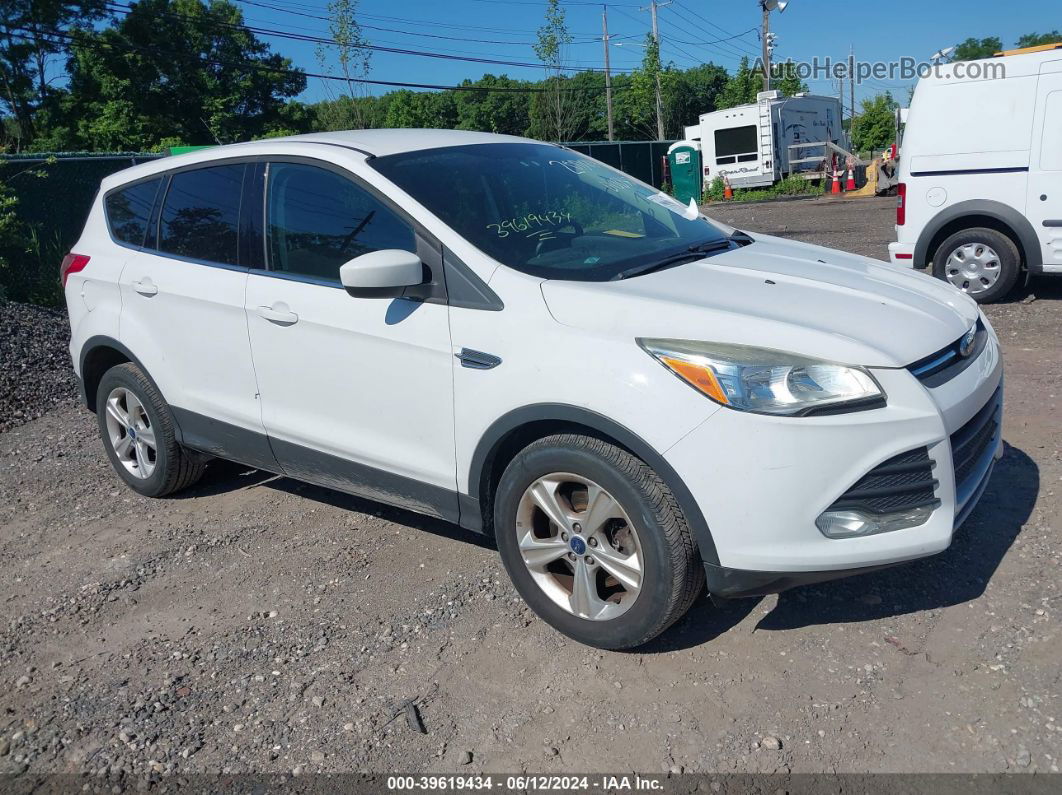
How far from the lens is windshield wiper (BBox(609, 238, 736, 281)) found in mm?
3459

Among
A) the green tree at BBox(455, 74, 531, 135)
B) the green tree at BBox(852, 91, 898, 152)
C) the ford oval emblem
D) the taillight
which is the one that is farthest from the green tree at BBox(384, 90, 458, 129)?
the ford oval emblem

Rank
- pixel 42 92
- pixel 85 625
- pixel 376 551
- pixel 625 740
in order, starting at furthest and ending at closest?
1. pixel 42 92
2. pixel 376 551
3. pixel 85 625
4. pixel 625 740

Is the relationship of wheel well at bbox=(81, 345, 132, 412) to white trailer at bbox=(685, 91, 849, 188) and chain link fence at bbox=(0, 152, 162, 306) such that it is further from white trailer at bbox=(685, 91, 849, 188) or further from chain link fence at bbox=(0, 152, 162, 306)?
white trailer at bbox=(685, 91, 849, 188)

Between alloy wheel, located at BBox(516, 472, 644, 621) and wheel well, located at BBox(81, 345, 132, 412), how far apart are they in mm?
2859

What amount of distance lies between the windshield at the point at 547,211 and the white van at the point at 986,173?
199 inches

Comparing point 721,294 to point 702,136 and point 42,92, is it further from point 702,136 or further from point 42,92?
point 42,92

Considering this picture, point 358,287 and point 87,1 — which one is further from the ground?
point 87,1

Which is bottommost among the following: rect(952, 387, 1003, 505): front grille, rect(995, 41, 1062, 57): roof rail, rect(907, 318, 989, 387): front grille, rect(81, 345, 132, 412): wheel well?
A: rect(952, 387, 1003, 505): front grille

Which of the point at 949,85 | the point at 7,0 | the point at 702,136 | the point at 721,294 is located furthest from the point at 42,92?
the point at 721,294

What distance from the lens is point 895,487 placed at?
114 inches

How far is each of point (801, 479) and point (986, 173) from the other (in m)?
6.69

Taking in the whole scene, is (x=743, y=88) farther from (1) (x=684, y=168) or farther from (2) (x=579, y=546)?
(2) (x=579, y=546)

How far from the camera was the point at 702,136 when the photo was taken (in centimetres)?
2947

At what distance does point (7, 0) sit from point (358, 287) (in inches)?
1734
